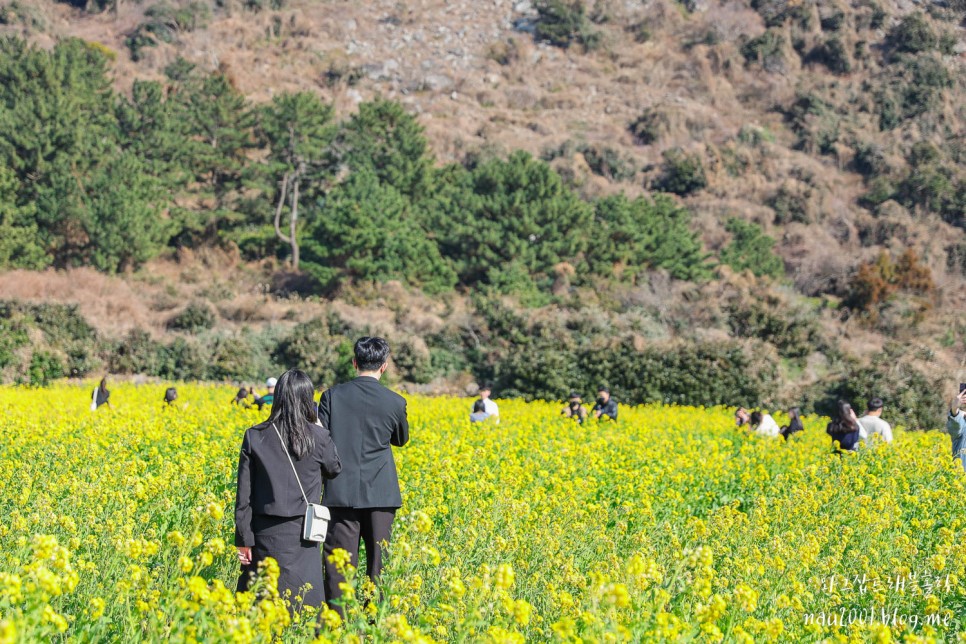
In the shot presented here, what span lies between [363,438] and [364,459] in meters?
0.12

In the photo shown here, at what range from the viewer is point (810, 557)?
486cm

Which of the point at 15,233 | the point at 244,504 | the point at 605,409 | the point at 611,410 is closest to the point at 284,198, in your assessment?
the point at 15,233

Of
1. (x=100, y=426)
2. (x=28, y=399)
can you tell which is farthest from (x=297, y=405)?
(x=28, y=399)

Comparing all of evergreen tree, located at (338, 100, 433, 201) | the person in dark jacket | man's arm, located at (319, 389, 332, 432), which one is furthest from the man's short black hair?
evergreen tree, located at (338, 100, 433, 201)

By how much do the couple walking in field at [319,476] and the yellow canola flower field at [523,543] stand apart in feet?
0.73

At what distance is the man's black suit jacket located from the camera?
5.09 m

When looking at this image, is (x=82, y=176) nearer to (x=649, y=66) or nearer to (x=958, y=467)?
(x=958, y=467)

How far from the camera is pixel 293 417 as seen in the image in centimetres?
471

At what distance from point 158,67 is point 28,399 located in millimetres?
56311

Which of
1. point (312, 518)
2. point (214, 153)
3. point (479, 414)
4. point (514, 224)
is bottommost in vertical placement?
point (214, 153)

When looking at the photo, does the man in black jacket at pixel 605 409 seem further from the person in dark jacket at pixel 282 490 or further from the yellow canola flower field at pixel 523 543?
the person in dark jacket at pixel 282 490

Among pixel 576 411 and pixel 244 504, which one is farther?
pixel 576 411

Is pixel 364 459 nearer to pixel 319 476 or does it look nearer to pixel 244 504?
pixel 319 476

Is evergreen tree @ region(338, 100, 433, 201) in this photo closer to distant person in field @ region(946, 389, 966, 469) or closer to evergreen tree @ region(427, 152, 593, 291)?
evergreen tree @ region(427, 152, 593, 291)
